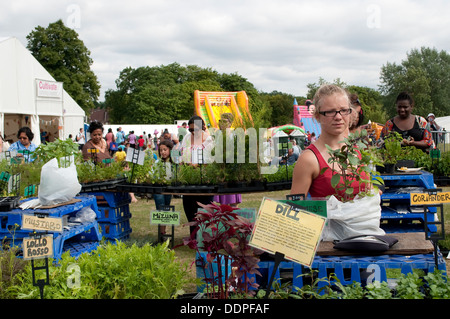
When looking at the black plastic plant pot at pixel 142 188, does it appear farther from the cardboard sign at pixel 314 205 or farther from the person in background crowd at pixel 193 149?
the cardboard sign at pixel 314 205

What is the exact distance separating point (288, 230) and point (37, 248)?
1018 mm

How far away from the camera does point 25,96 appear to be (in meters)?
18.7

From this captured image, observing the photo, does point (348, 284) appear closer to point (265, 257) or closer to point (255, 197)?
point (265, 257)

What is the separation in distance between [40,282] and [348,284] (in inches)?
48.3

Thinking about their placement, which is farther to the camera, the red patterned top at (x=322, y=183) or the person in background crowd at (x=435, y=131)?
the person in background crowd at (x=435, y=131)

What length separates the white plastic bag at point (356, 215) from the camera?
7.09 ft

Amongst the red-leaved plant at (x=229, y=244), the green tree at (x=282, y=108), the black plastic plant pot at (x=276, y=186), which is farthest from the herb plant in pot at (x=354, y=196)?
the green tree at (x=282, y=108)

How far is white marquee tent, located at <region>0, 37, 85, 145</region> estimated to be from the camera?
1750cm

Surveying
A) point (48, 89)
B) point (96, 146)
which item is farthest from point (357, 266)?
point (48, 89)

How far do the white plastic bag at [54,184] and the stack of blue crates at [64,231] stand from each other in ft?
0.36

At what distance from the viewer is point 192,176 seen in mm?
5547

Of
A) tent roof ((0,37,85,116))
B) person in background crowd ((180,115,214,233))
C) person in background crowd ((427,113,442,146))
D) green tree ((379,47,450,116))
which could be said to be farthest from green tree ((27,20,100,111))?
person in background crowd ((180,115,214,233))

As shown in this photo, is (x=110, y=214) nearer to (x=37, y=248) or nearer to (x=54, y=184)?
(x=54, y=184)

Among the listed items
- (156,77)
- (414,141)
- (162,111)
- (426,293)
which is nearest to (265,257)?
(426,293)
